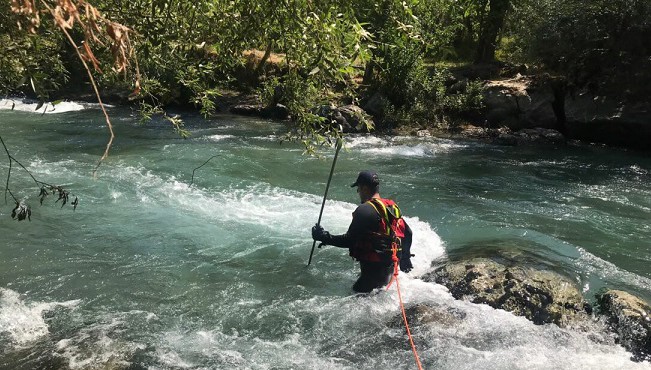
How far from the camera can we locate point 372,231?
667 centimetres

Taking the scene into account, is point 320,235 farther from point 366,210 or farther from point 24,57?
point 24,57

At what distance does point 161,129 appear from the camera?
66.6ft

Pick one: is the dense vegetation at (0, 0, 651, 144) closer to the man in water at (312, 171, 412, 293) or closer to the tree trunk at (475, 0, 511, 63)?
the tree trunk at (475, 0, 511, 63)

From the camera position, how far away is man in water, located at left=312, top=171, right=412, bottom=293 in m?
6.62

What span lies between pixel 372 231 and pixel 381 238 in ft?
0.54

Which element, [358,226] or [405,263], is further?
[405,263]

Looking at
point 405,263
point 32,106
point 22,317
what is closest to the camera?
point 22,317

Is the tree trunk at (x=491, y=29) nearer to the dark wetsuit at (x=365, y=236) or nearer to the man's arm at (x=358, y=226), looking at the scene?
the dark wetsuit at (x=365, y=236)

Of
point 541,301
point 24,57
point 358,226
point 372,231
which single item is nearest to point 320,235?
point 358,226

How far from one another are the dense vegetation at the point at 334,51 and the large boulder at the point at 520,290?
2901mm

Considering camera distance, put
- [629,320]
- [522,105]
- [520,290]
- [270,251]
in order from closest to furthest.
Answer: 1. [629,320]
2. [520,290]
3. [270,251]
4. [522,105]

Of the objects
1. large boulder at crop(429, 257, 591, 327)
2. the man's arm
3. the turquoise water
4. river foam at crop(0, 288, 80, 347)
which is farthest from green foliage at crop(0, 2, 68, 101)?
large boulder at crop(429, 257, 591, 327)

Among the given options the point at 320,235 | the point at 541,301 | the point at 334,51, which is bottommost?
the point at 541,301

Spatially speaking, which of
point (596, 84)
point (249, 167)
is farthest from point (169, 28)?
point (596, 84)
